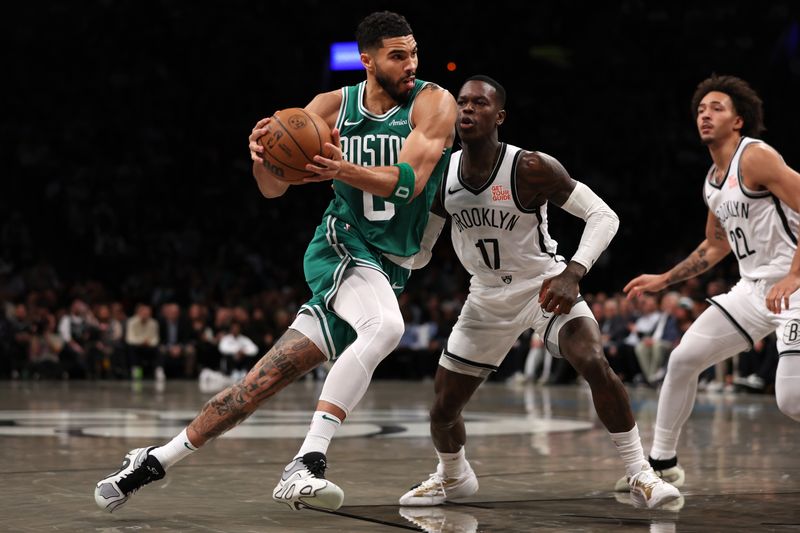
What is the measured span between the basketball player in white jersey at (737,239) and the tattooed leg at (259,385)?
163cm

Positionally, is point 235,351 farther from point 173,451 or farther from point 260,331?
point 173,451

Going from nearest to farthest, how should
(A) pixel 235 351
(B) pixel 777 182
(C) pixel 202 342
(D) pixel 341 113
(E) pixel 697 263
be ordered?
(D) pixel 341 113
(B) pixel 777 182
(E) pixel 697 263
(A) pixel 235 351
(C) pixel 202 342

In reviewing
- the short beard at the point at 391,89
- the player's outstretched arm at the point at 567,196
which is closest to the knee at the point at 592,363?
the player's outstretched arm at the point at 567,196

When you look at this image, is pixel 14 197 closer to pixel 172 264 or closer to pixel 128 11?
pixel 172 264

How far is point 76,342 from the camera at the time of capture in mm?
15750

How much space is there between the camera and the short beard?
4.26m

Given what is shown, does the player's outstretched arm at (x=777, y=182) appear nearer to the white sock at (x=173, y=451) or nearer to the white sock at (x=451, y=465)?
the white sock at (x=451, y=465)

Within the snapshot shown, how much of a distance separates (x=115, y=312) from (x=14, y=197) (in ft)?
13.4

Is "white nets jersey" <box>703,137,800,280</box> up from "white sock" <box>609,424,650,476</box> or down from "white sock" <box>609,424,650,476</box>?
up

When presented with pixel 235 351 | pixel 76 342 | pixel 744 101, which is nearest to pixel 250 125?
pixel 235 351

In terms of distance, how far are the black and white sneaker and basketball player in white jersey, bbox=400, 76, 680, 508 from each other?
1034 millimetres

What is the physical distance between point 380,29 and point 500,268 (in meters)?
1.17

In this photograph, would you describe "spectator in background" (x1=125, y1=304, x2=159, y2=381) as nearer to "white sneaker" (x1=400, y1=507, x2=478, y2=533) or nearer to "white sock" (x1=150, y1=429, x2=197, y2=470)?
"white sock" (x1=150, y1=429, x2=197, y2=470)

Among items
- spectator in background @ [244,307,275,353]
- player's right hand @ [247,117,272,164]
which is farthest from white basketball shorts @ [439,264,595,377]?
spectator in background @ [244,307,275,353]
